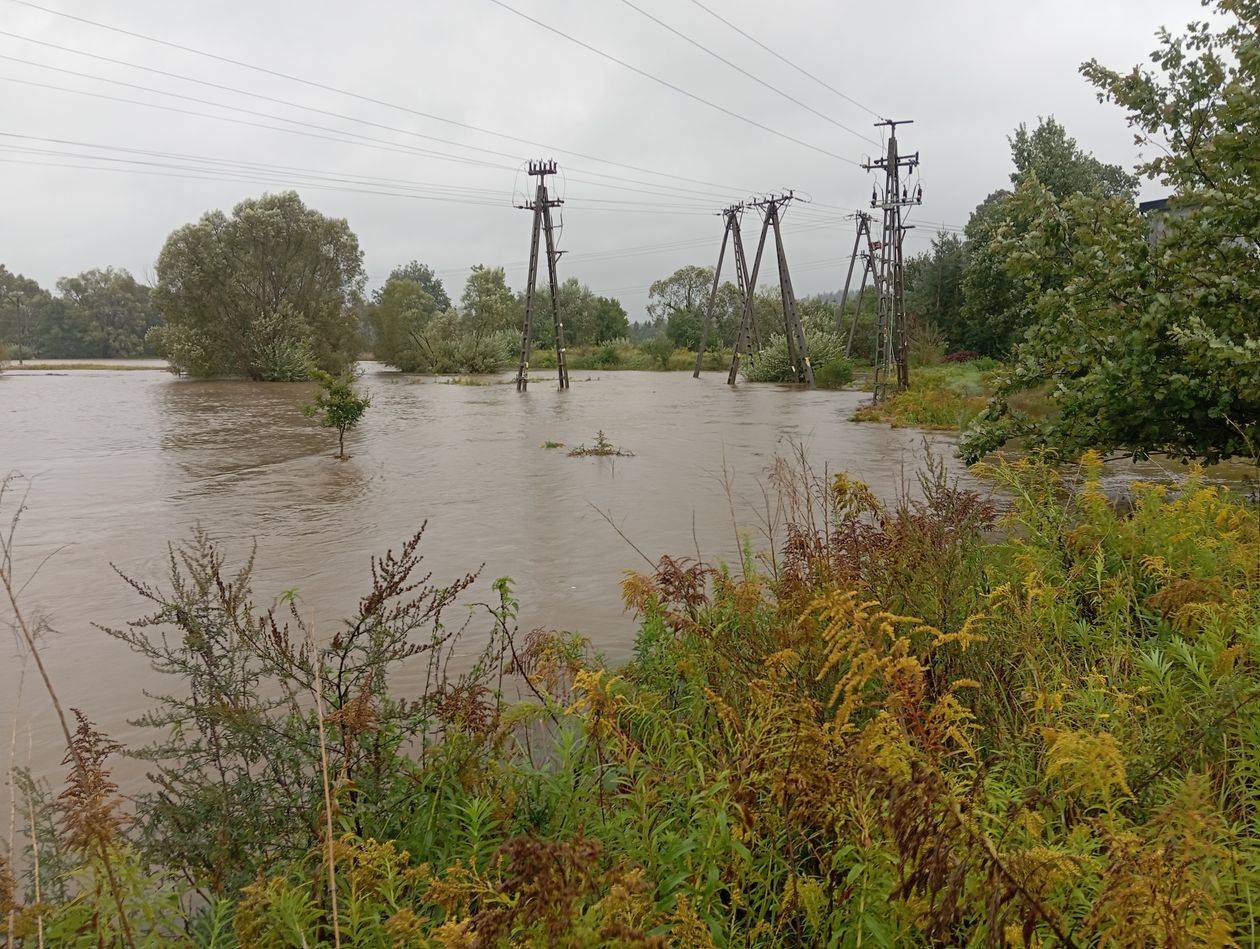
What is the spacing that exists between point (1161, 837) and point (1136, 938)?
1.74 ft

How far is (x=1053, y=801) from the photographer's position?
2053mm

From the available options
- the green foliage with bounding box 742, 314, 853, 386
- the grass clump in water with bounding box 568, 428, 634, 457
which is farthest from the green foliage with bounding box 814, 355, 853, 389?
the grass clump in water with bounding box 568, 428, 634, 457

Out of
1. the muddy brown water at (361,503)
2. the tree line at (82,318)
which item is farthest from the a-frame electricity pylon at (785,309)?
the tree line at (82,318)

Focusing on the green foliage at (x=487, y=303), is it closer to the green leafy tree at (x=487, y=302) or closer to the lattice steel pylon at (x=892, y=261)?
the green leafy tree at (x=487, y=302)

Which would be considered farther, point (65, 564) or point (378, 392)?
point (378, 392)

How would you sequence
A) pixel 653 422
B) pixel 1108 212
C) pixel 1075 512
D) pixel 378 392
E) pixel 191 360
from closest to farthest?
pixel 1075 512 → pixel 1108 212 → pixel 653 422 → pixel 378 392 → pixel 191 360

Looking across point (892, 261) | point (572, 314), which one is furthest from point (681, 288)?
point (892, 261)

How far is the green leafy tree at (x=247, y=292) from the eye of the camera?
106 feet

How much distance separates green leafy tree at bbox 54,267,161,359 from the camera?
75562mm

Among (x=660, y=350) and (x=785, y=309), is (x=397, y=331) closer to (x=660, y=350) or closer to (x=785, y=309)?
(x=660, y=350)

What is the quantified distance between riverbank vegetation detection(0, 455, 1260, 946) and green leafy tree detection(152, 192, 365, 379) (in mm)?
32458

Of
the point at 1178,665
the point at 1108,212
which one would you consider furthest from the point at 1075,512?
the point at 1108,212

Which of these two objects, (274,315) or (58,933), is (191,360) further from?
(58,933)

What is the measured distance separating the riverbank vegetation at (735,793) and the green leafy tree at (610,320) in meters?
55.4
